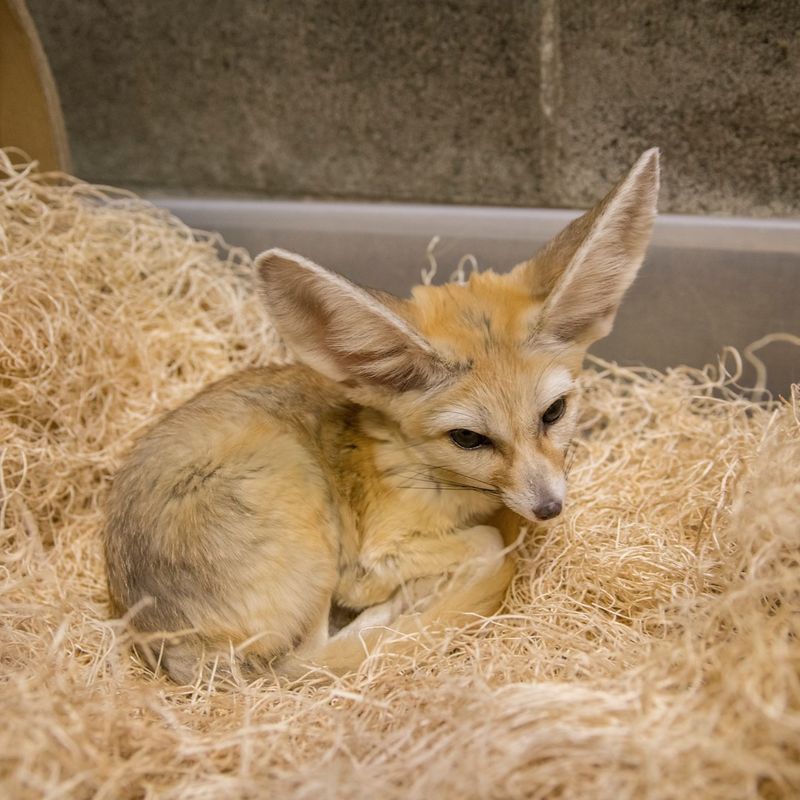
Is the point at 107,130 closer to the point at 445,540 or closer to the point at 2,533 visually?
the point at 2,533

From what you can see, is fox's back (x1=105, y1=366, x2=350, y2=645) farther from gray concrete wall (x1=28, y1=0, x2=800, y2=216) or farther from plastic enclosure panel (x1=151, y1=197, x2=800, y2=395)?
gray concrete wall (x1=28, y1=0, x2=800, y2=216)

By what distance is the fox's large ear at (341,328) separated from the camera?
1986 millimetres

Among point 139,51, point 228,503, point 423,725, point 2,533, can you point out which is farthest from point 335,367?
point 139,51

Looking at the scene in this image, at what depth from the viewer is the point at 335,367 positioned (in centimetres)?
223

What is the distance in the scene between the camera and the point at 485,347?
2.11m

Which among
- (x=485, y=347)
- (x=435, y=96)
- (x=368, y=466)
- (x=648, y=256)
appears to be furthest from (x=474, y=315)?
(x=435, y=96)

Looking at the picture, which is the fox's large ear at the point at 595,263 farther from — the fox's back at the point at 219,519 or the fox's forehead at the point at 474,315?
the fox's back at the point at 219,519

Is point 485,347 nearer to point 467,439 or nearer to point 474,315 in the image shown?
point 474,315

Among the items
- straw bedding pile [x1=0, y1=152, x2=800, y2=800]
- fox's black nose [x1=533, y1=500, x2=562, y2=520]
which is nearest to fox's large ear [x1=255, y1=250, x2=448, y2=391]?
fox's black nose [x1=533, y1=500, x2=562, y2=520]

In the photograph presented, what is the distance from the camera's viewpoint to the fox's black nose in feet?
6.53

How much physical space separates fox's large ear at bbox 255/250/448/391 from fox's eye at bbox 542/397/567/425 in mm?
288

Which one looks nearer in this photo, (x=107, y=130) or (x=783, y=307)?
(x=783, y=307)

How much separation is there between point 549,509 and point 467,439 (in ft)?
0.92

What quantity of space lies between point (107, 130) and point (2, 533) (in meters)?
2.31
